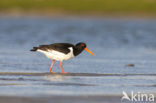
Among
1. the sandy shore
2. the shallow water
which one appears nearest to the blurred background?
the shallow water

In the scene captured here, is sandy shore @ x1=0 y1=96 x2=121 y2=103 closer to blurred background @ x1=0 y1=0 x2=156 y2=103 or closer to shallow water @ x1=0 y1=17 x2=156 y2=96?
blurred background @ x1=0 y1=0 x2=156 y2=103

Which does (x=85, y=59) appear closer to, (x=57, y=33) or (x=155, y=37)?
(x=155, y=37)

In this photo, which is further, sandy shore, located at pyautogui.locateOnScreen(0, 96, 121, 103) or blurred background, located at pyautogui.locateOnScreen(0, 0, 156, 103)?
blurred background, located at pyautogui.locateOnScreen(0, 0, 156, 103)

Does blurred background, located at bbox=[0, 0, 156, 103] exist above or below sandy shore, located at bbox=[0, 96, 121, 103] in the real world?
above

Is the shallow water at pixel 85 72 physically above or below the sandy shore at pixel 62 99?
above

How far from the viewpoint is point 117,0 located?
5591 centimetres

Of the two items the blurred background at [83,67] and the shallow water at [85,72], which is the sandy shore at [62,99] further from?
the shallow water at [85,72]

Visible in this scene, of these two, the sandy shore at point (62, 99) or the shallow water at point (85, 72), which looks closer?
the sandy shore at point (62, 99)

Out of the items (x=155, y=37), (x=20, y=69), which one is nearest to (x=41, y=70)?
(x=20, y=69)

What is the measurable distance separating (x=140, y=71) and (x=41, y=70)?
2727 millimetres

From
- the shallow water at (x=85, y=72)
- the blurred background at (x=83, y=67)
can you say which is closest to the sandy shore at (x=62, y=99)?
the blurred background at (x=83, y=67)

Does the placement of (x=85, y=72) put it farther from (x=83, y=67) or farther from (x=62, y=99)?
(x=62, y=99)

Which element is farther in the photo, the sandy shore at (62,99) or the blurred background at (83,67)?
the blurred background at (83,67)

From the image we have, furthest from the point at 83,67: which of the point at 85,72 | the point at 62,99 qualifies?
the point at 62,99
